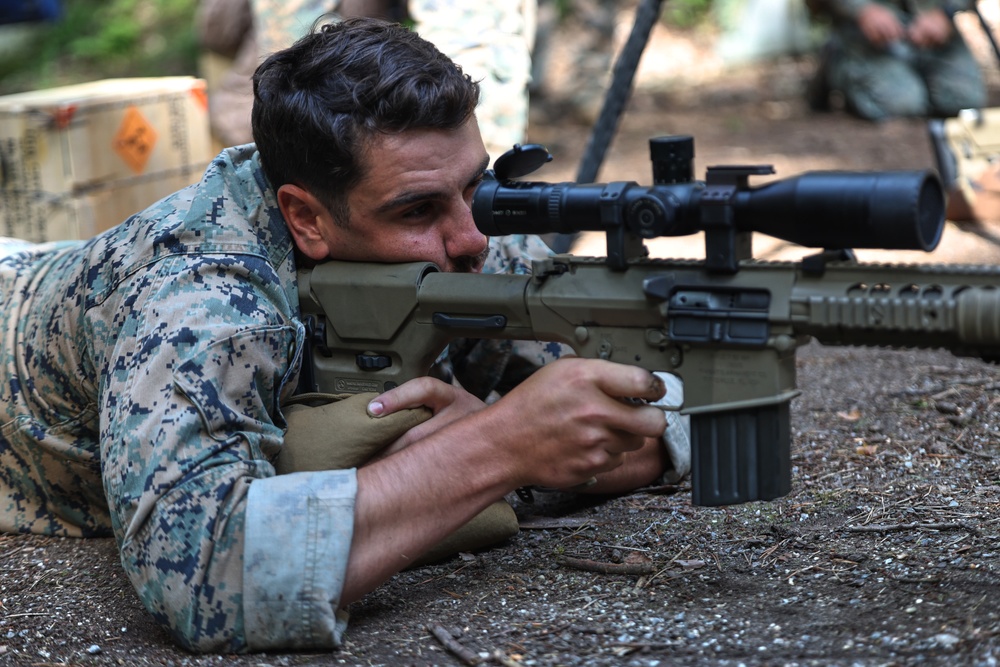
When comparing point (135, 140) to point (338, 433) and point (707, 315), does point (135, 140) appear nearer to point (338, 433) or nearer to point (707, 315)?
point (338, 433)

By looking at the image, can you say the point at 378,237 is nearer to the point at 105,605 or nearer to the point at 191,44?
the point at 105,605

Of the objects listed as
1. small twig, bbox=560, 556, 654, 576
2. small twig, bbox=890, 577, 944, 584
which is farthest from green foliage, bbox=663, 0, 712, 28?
small twig, bbox=890, 577, 944, 584

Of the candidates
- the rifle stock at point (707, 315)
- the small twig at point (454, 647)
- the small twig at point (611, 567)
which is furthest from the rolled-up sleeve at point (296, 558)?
the small twig at point (611, 567)

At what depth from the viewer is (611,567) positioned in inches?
115

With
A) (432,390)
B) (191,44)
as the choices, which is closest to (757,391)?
(432,390)

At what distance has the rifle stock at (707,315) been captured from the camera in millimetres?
2232

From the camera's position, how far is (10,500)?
3535 millimetres

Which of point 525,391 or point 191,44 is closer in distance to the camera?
point 525,391

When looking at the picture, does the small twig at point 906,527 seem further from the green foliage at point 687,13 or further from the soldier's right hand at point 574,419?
the green foliage at point 687,13

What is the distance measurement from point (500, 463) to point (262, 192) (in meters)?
1.01

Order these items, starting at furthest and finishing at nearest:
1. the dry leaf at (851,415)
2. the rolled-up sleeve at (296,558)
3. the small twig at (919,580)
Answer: the dry leaf at (851,415) → the small twig at (919,580) → the rolled-up sleeve at (296,558)

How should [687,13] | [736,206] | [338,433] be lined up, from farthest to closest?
[687,13] < [338,433] < [736,206]

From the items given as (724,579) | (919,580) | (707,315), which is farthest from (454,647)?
(919,580)

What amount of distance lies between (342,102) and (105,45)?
40.6ft
